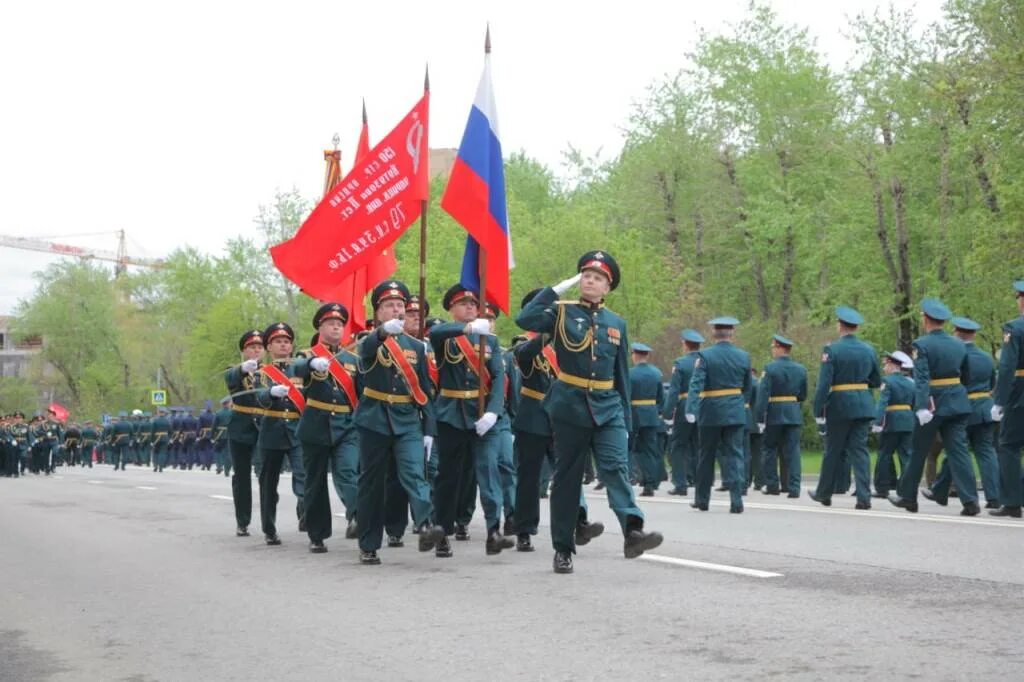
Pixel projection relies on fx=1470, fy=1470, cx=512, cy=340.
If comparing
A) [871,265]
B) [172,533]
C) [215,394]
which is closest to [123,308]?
[215,394]

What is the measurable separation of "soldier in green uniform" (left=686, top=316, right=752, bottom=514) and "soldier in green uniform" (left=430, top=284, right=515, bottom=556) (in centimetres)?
422

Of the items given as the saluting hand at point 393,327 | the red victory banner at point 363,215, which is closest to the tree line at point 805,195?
the red victory banner at point 363,215

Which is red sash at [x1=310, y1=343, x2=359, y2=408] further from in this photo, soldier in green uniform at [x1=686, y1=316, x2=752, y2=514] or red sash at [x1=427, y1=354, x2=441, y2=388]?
soldier in green uniform at [x1=686, y1=316, x2=752, y2=514]

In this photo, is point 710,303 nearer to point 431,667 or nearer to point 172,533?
point 172,533

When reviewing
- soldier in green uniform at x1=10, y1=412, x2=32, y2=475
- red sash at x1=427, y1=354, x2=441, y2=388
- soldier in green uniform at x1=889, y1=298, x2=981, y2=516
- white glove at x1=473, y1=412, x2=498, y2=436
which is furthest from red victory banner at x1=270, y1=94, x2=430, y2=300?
soldier in green uniform at x1=10, y1=412, x2=32, y2=475

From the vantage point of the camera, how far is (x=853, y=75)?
129 feet

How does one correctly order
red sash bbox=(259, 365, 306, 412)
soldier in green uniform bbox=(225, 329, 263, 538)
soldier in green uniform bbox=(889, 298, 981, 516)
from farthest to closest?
soldier in green uniform bbox=(889, 298, 981, 516)
soldier in green uniform bbox=(225, 329, 263, 538)
red sash bbox=(259, 365, 306, 412)

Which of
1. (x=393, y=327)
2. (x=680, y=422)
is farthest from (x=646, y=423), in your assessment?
(x=393, y=327)

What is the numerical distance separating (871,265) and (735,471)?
87.8 feet

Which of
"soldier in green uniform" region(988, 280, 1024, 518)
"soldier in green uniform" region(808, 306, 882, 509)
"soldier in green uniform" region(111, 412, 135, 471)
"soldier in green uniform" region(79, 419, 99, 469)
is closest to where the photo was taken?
"soldier in green uniform" region(988, 280, 1024, 518)

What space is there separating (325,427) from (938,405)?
19.8ft

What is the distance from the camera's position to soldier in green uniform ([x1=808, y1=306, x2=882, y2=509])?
1577 cm

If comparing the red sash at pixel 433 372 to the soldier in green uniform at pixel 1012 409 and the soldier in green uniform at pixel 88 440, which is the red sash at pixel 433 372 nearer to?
the soldier in green uniform at pixel 1012 409

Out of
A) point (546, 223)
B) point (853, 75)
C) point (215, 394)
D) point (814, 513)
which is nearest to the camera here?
point (814, 513)
